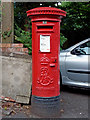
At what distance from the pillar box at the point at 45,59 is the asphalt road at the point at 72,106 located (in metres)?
0.24

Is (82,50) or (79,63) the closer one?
(79,63)

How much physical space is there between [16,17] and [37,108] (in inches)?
193

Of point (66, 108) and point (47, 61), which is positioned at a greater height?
point (47, 61)

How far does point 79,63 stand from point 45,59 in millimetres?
1894

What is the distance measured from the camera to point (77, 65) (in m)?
5.50

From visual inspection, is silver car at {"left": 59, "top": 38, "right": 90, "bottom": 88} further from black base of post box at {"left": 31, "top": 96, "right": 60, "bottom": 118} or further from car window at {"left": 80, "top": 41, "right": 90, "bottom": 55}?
black base of post box at {"left": 31, "top": 96, "right": 60, "bottom": 118}

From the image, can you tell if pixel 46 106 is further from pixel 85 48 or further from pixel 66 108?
pixel 85 48

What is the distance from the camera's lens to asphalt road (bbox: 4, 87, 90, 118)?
13.3ft

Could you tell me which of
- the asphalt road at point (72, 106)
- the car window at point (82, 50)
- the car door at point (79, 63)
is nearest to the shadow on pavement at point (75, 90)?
the asphalt road at point (72, 106)

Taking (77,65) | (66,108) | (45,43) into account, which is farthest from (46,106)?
(77,65)

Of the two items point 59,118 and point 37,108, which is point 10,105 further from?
point 59,118

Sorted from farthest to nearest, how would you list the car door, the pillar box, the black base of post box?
the car door → the black base of post box → the pillar box

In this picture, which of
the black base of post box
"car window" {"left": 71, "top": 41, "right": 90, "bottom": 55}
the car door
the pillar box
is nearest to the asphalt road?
the black base of post box

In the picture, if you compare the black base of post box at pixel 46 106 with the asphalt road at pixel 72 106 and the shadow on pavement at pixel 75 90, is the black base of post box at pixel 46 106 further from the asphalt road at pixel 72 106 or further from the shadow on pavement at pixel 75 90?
the shadow on pavement at pixel 75 90
